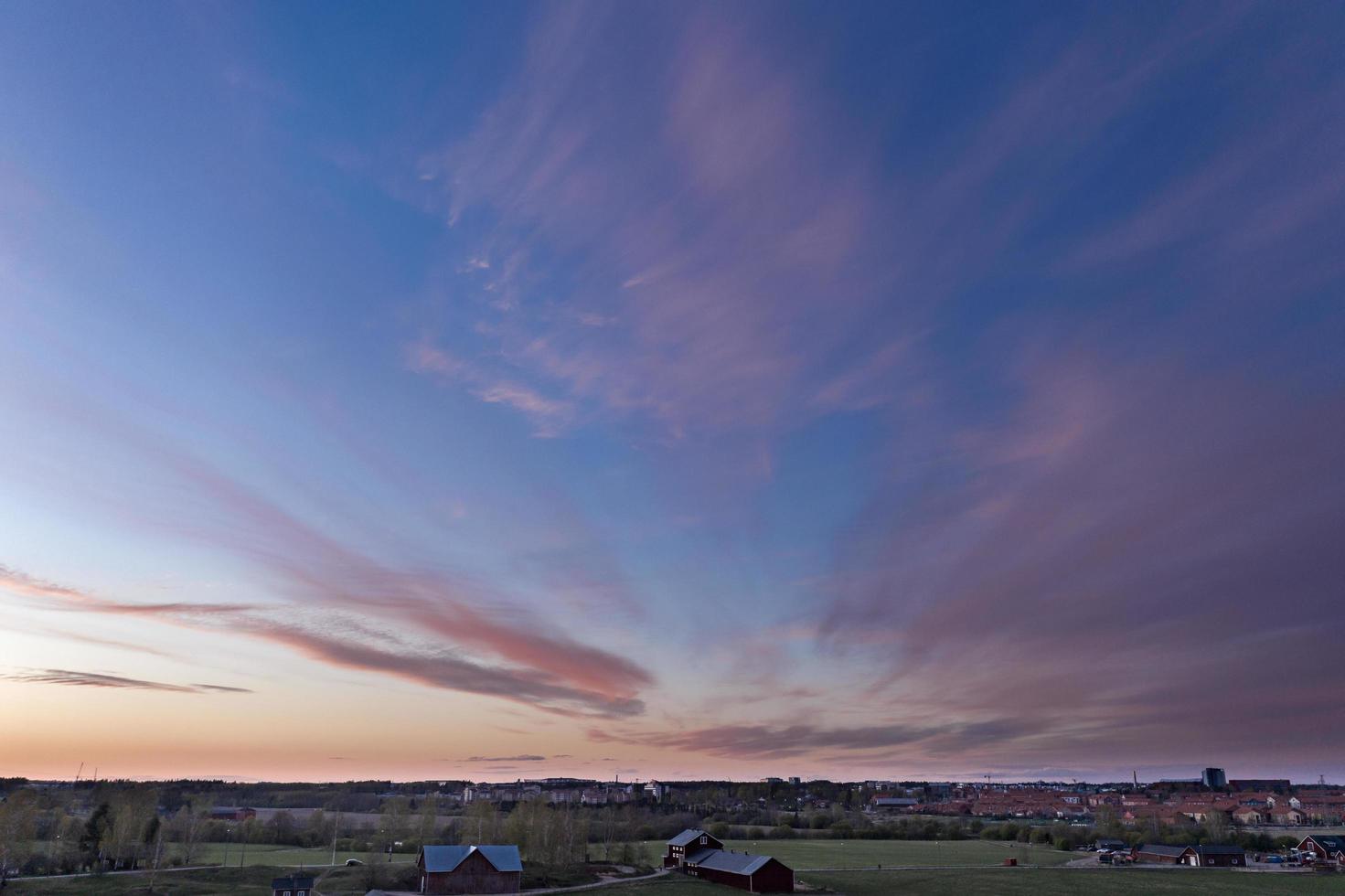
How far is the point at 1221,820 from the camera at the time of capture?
134000 mm

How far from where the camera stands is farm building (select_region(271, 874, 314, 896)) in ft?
203

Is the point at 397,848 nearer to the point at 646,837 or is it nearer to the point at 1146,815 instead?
the point at 646,837

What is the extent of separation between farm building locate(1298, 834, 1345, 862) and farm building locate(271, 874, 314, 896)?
111m

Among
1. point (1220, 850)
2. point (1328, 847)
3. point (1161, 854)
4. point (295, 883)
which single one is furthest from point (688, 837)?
point (1328, 847)

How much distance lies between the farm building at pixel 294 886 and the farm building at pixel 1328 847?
110578mm

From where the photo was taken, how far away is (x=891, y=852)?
11231 cm

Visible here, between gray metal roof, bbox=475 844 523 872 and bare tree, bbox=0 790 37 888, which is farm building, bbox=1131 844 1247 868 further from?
bare tree, bbox=0 790 37 888

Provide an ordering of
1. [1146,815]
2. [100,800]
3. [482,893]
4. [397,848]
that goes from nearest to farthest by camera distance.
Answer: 1. [482,893]
2. [100,800]
3. [397,848]
4. [1146,815]

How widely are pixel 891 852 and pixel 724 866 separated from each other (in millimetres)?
45978

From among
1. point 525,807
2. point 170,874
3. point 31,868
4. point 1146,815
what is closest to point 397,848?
point 525,807

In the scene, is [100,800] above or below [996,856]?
above

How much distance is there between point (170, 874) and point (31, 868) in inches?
573

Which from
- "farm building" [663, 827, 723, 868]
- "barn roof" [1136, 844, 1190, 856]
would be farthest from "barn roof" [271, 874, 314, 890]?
"barn roof" [1136, 844, 1190, 856]

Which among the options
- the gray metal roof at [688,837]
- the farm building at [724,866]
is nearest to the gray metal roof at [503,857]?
the farm building at [724,866]
